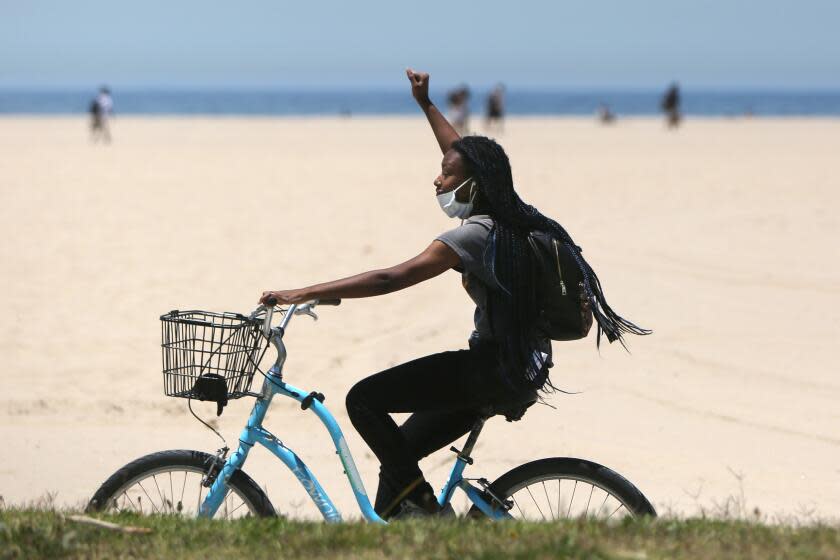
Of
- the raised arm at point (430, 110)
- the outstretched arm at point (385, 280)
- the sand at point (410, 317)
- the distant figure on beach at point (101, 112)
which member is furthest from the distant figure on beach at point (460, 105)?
the outstretched arm at point (385, 280)

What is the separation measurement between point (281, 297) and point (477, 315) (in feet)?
2.43

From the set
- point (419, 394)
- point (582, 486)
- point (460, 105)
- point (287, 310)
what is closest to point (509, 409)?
point (419, 394)

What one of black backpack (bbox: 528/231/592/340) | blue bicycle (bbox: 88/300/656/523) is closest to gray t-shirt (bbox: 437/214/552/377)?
black backpack (bbox: 528/231/592/340)

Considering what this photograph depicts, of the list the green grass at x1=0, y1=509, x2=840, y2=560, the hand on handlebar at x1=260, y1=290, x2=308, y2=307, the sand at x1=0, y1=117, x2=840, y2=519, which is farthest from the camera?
the sand at x1=0, y1=117, x2=840, y2=519

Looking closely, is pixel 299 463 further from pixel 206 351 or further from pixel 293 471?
pixel 206 351

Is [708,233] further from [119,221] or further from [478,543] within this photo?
[478,543]

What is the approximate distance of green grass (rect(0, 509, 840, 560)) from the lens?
3812mm

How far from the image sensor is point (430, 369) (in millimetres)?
4059

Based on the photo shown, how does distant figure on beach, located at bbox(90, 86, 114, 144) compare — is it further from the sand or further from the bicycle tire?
the bicycle tire

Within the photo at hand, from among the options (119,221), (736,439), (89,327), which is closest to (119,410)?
(89,327)

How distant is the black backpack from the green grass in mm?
719

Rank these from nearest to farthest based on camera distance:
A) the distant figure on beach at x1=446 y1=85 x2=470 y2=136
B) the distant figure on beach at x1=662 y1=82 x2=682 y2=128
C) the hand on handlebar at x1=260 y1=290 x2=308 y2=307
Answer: the hand on handlebar at x1=260 y1=290 x2=308 y2=307, the distant figure on beach at x1=446 y1=85 x2=470 y2=136, the distant figure on beach at x1=662 y1=82 x2=682 y2=128

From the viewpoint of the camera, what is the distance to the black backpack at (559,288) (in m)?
3.97

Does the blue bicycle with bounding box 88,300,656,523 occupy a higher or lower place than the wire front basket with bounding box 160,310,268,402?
lower
